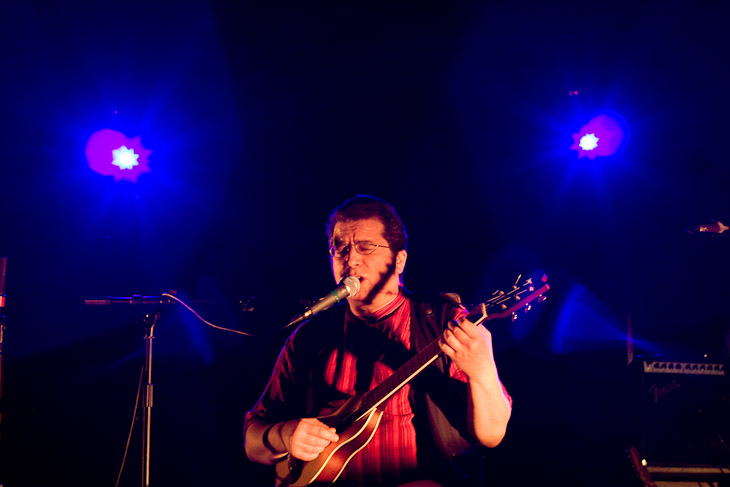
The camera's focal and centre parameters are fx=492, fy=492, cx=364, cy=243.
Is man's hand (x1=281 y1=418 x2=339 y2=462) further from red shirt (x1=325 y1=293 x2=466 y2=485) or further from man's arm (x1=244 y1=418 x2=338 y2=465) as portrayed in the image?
red shirt (x1=325 y1=293 x2=466 y2=485)

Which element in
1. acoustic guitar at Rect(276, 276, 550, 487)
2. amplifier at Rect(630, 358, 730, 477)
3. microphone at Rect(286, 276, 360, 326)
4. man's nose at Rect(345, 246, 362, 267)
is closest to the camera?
microphone at Rect(286, 276, 360, 326)

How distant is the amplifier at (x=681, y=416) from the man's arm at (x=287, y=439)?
7.44 ft

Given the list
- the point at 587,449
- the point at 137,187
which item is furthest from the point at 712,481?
the point at 137,187

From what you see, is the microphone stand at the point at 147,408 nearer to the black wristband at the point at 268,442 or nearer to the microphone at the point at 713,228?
the black wristband at the point at 268,442

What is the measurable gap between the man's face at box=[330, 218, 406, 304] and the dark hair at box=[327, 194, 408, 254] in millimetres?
35

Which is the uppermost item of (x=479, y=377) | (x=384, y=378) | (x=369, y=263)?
(x=369, y=263)

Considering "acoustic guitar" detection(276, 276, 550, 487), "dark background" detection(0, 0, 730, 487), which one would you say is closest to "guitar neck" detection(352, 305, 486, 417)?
"acoustic guitar" detection(276, 276, 550, 487)

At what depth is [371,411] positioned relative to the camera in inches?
A: 105

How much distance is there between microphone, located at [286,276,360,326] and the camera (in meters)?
2.02

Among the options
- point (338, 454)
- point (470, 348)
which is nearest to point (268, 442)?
point (338, 454)

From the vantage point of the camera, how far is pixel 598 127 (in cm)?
414

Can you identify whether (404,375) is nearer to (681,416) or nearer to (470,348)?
(470,348)

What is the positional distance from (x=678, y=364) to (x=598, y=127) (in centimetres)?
196

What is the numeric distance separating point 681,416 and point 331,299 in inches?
112
